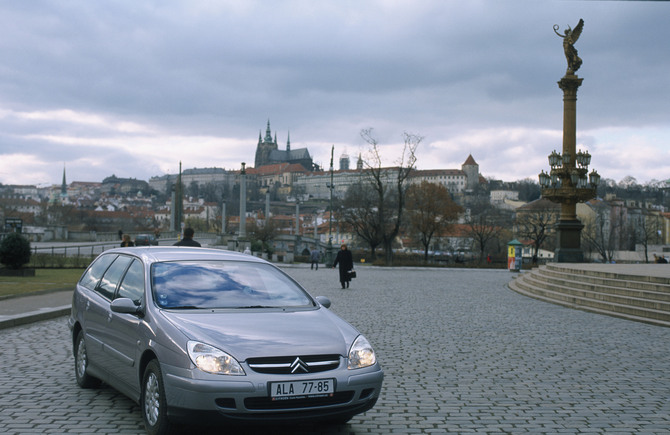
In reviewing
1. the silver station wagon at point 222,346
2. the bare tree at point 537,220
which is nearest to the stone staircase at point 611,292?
the silver station wagon at point 222,346

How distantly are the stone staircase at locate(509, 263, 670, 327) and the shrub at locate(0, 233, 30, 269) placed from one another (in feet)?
55.6

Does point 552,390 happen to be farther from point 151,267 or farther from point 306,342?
point 151,267

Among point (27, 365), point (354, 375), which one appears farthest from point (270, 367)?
point (27, 365)

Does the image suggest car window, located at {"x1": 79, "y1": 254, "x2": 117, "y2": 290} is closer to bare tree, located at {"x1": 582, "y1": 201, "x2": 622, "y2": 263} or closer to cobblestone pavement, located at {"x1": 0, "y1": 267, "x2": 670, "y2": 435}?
cobblestone pavement, located at {"x1": 0, "y1": 267, "x2": 670, "y2": 435}

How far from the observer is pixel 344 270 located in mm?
23156

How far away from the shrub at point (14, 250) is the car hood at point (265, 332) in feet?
62.5

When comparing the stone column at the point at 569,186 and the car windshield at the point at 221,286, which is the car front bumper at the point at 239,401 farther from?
the stone column at the point at 569,186

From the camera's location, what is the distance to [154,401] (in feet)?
17.2

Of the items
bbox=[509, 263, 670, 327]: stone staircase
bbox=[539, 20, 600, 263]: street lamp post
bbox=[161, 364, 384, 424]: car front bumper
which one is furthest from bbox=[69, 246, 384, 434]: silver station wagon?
bbox=[539, 20, 600, 263]: street lamp post

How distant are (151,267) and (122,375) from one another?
40.0 inches

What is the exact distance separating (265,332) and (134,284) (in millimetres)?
1805

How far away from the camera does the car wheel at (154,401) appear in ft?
16.5

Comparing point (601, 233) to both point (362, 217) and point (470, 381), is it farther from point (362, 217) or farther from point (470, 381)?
point (470, 381)

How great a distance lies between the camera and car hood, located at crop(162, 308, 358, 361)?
16.2 feet
